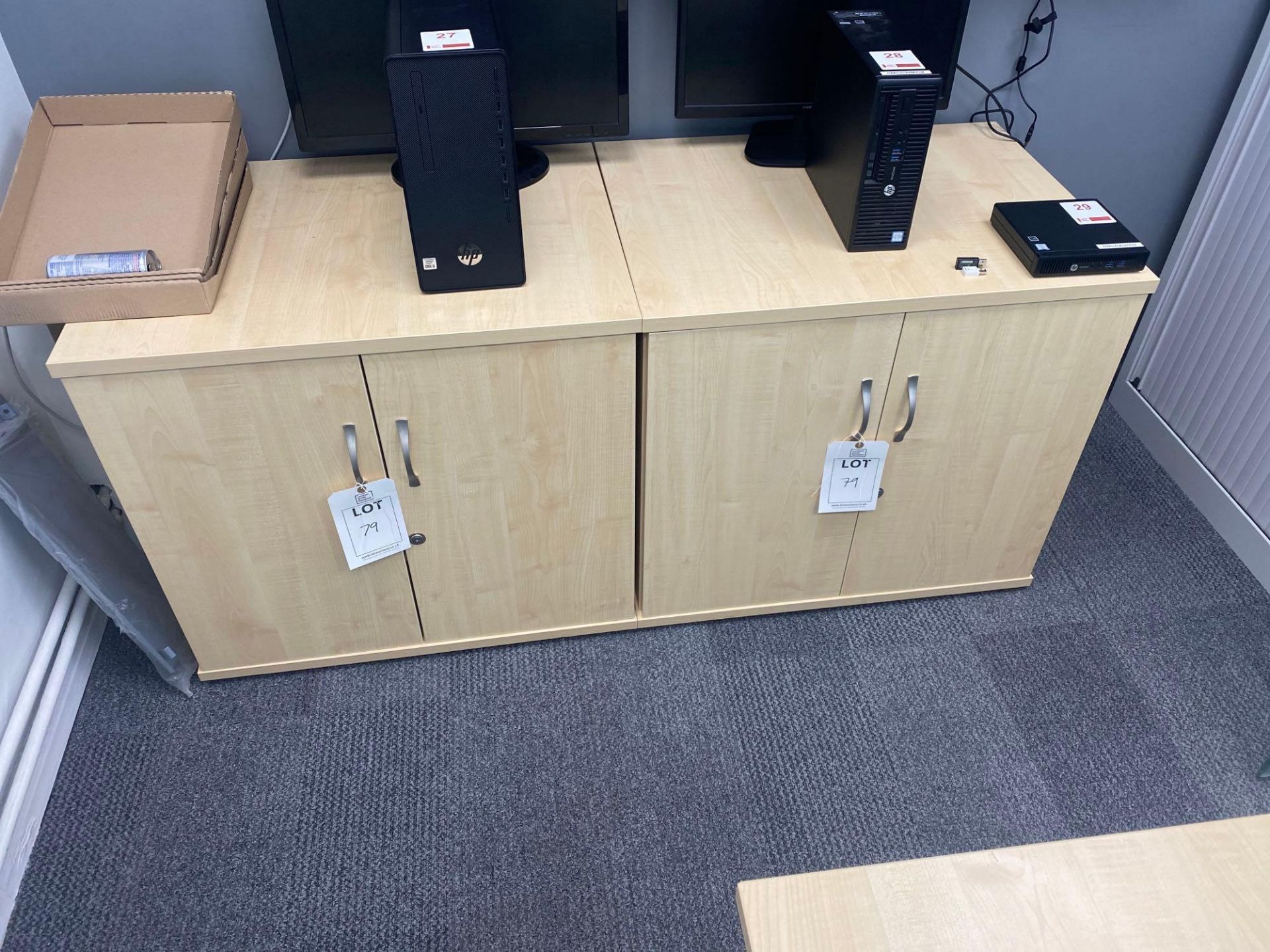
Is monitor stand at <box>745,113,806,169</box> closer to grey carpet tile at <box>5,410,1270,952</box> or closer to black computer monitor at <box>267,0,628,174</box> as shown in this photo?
black computer monitor at <box>267,0,628,174</box>

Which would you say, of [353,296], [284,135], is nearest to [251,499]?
[353,296]

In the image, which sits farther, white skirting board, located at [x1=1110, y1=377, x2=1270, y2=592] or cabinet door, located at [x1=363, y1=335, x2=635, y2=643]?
white skirting board, located at [x1=1110, y1=377, x2=1270, y2=592]

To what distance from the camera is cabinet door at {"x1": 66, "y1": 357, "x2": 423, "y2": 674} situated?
4.53 ft

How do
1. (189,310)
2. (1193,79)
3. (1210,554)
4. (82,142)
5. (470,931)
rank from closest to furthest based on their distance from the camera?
(189,310), (470,931), (82,142), (1193,79), (1210,554)

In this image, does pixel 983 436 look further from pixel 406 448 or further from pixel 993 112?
pixel 406 448

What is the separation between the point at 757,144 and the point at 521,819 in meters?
1.29

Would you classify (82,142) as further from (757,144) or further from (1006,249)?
(1006,249)

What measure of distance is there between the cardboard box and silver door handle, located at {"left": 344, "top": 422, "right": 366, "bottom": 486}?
0.26 m

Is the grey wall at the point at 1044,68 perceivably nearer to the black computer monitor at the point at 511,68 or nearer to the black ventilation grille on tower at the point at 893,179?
the black computer monitor at the point at 511,68

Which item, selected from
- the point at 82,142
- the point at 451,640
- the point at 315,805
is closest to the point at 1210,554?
the point at 451,640

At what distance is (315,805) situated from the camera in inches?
64.2

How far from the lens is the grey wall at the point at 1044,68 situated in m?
1.62

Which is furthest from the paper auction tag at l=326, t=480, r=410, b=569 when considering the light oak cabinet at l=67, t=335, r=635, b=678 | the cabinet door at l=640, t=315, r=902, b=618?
the cabinet door at l=640, t=315, r=902, b=618

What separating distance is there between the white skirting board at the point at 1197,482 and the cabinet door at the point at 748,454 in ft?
3.05
